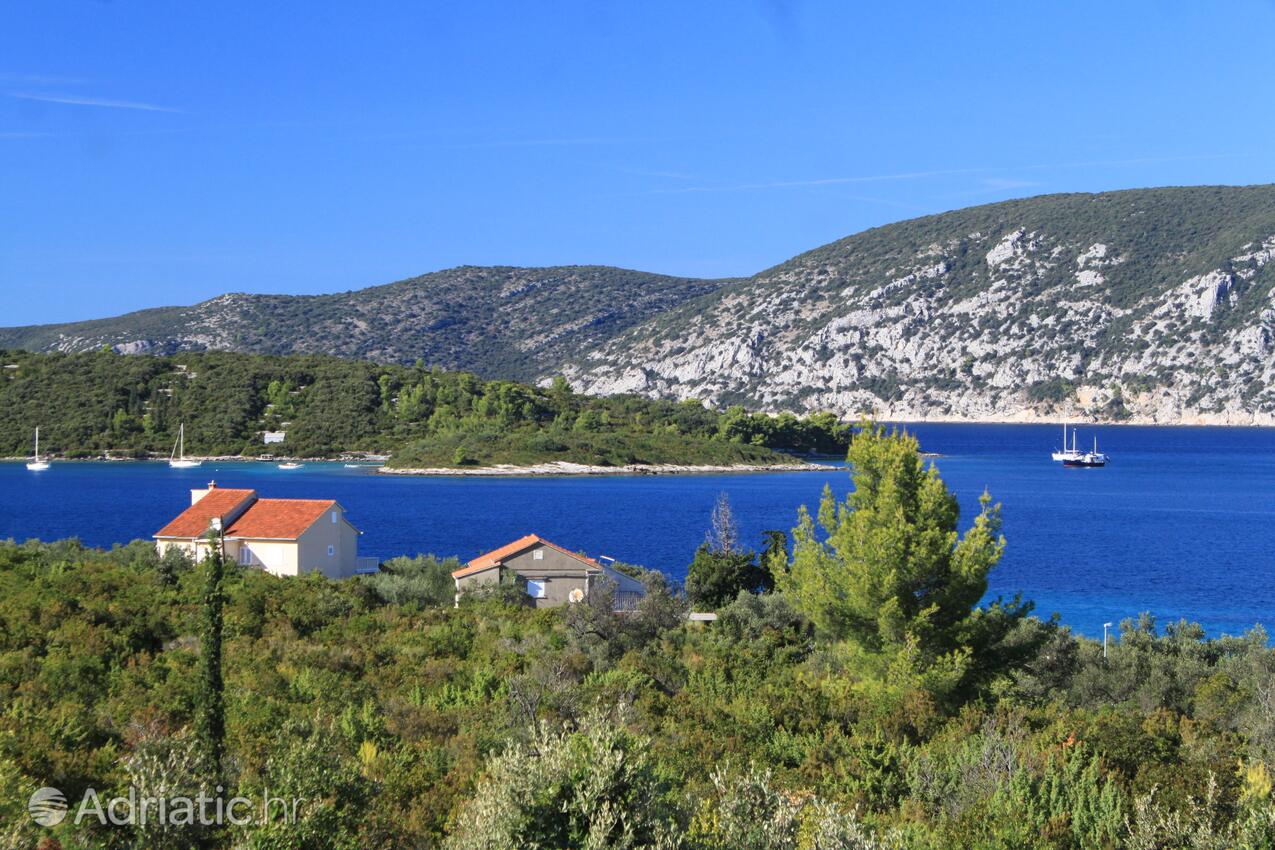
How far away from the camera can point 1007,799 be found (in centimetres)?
995

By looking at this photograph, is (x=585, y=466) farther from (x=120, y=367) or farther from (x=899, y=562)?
(x=899, y=562)

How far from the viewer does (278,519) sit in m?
30.5

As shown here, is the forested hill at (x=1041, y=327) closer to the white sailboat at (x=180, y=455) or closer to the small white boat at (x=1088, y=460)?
the small white boat at (x=1088, y=460)

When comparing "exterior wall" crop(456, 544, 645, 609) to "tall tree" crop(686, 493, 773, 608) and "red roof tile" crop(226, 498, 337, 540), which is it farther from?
"red roof tile" crop(226, 498, 337, 540)

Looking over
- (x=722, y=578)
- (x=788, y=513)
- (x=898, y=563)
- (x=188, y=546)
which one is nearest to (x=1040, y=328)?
(x=788, y=513)

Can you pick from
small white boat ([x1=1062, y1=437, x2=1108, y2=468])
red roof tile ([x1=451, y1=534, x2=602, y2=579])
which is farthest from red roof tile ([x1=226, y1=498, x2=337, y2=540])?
small white boat ([x1=1062, y1=437, x2=1108, y2=468])

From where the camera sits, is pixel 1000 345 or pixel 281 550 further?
pixel 1000 345

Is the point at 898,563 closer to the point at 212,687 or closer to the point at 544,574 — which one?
the point at 212,687

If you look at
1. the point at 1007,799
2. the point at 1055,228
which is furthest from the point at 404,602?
the point at 1055,228

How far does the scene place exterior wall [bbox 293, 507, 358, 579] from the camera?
97.9 feet

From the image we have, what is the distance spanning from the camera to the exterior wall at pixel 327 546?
29844mm

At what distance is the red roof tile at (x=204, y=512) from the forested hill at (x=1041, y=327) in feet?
490

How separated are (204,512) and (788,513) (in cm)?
4166

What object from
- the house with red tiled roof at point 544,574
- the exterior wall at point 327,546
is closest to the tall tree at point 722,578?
the house with red tiled roof at point 544,574
